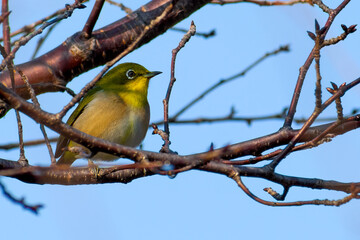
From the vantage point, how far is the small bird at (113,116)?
6.21m

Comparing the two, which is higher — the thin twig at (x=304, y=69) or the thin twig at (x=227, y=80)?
the thin twig at (x=227, y=80)

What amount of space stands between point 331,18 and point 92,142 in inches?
72.8

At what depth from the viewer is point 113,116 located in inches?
246

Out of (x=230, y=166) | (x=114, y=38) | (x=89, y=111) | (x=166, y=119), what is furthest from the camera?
(x=89, y=111)

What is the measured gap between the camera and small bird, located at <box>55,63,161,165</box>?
6.21m

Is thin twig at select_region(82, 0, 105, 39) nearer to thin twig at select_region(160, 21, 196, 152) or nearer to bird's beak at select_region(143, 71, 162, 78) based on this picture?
thin twig at select_region(160, 21, 196, 152)

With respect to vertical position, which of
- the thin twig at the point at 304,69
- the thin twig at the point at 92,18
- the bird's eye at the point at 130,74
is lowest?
the thin twig at the point at 304,69

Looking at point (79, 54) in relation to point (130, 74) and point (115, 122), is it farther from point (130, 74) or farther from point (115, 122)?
point (130, 74)

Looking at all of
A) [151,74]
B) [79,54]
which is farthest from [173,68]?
[151,74]

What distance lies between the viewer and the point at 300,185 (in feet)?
11.6

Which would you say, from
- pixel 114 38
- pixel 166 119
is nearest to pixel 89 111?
pixel 114 38

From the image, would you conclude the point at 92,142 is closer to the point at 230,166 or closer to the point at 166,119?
the point at 230,166

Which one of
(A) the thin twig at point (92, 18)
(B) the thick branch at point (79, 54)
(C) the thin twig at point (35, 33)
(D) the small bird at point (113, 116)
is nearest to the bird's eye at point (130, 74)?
(D) the small bird at point (113, 116)

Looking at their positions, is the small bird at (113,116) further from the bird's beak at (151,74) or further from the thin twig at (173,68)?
the thin twig at (173,68)
